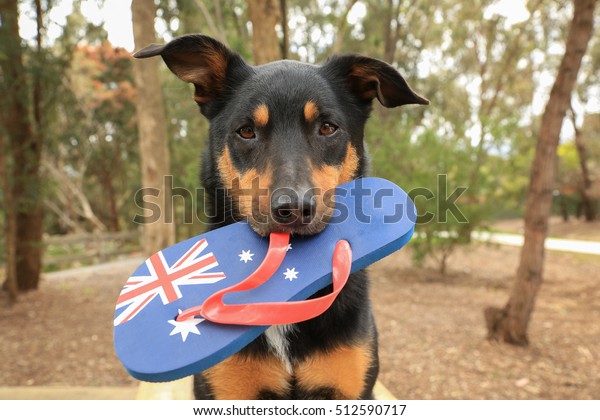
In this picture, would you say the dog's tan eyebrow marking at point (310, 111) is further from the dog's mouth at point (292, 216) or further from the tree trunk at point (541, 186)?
the tree trunk at point (541, 186)

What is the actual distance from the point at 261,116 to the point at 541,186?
Result: 5101 mm

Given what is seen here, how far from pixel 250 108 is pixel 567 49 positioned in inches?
216

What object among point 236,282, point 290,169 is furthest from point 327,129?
point 236,282

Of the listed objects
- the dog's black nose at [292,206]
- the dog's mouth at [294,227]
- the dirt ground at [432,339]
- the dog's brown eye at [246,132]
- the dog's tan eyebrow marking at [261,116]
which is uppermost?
the dog's tan eyebrow marking at [261,116]

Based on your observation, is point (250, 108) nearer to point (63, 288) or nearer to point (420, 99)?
point (420, 99)

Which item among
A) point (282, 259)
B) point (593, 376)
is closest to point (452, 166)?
point (593, 376)

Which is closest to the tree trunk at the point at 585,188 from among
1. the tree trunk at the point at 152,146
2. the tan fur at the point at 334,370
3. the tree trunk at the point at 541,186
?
the tree trunk at the point at 541,186

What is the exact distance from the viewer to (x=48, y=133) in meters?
10.9

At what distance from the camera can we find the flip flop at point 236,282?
74.7 inches

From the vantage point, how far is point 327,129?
274 cm

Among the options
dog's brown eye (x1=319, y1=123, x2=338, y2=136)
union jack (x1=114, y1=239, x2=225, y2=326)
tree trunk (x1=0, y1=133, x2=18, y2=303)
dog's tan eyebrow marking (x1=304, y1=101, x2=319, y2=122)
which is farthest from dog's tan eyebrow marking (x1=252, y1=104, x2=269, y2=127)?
tree trunk (x1=0, y1=133, x2=18, y2=303)

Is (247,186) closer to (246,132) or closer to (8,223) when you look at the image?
(246,132)

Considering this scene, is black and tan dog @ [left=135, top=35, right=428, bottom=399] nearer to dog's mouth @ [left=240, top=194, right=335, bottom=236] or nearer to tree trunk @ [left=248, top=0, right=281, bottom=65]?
dog's mouth @ [left=240, top=194, right=335, bottom=236]

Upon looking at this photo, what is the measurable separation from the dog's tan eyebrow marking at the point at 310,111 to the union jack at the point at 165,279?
87 cm
